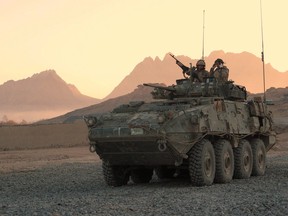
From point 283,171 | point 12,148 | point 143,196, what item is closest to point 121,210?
point 143,196

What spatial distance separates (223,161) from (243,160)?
1751mm

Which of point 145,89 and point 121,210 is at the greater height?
point 145,89

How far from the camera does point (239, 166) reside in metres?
15.6

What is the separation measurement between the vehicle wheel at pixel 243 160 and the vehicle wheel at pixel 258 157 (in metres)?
0.62

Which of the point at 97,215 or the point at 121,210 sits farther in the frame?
the point at 121,210

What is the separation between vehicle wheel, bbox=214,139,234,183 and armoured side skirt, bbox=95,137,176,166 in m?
1.50

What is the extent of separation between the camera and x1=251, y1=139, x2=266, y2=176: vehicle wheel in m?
17.1

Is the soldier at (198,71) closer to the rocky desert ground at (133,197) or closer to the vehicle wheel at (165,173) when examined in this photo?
the vehicle wheel at (165,173)

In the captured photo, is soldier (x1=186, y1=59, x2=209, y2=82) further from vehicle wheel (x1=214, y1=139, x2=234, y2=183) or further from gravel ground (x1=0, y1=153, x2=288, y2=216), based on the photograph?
gravel ground (x1=0, y1=153, x2=288, y2=216)

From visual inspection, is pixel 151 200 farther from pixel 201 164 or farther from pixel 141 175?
pixel 141 175

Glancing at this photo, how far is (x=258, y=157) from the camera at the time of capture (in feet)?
56.7

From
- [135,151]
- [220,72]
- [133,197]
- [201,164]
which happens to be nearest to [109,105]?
[220,72]

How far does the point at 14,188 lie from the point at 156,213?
6.74 metres

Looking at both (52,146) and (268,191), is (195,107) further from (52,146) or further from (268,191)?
(52,146)
